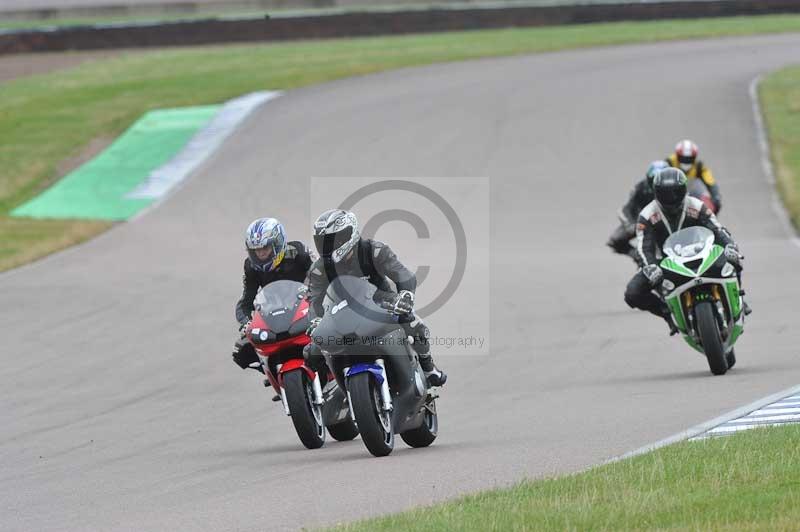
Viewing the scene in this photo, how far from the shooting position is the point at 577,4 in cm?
4678

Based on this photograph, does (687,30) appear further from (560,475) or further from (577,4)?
(560,475)

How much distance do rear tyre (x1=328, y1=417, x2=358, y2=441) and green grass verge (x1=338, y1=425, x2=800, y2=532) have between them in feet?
10.2

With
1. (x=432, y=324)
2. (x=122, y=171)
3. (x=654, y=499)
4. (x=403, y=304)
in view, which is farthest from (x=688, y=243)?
(x=122, y=171)

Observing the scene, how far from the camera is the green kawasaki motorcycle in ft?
38.2

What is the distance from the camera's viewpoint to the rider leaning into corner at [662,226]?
40.1 feet

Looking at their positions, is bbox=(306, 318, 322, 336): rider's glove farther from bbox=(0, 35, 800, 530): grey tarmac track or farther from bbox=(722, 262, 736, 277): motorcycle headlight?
bbox=(722, 262, 736, 277): motorcycle headlight

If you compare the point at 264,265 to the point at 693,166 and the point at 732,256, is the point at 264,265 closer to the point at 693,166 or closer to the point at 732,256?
the point at 732,256

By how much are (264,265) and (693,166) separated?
8.58 meters

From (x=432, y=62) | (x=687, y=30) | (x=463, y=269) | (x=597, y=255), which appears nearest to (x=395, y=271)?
(x=463, y=269)

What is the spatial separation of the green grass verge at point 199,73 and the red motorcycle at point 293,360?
19.7 metres

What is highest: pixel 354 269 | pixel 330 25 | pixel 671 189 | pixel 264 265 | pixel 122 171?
pixel 330 25

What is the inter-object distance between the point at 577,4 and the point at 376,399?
1547 inches

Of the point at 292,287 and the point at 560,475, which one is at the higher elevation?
the point at 292,287

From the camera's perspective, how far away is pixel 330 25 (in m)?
47.5
